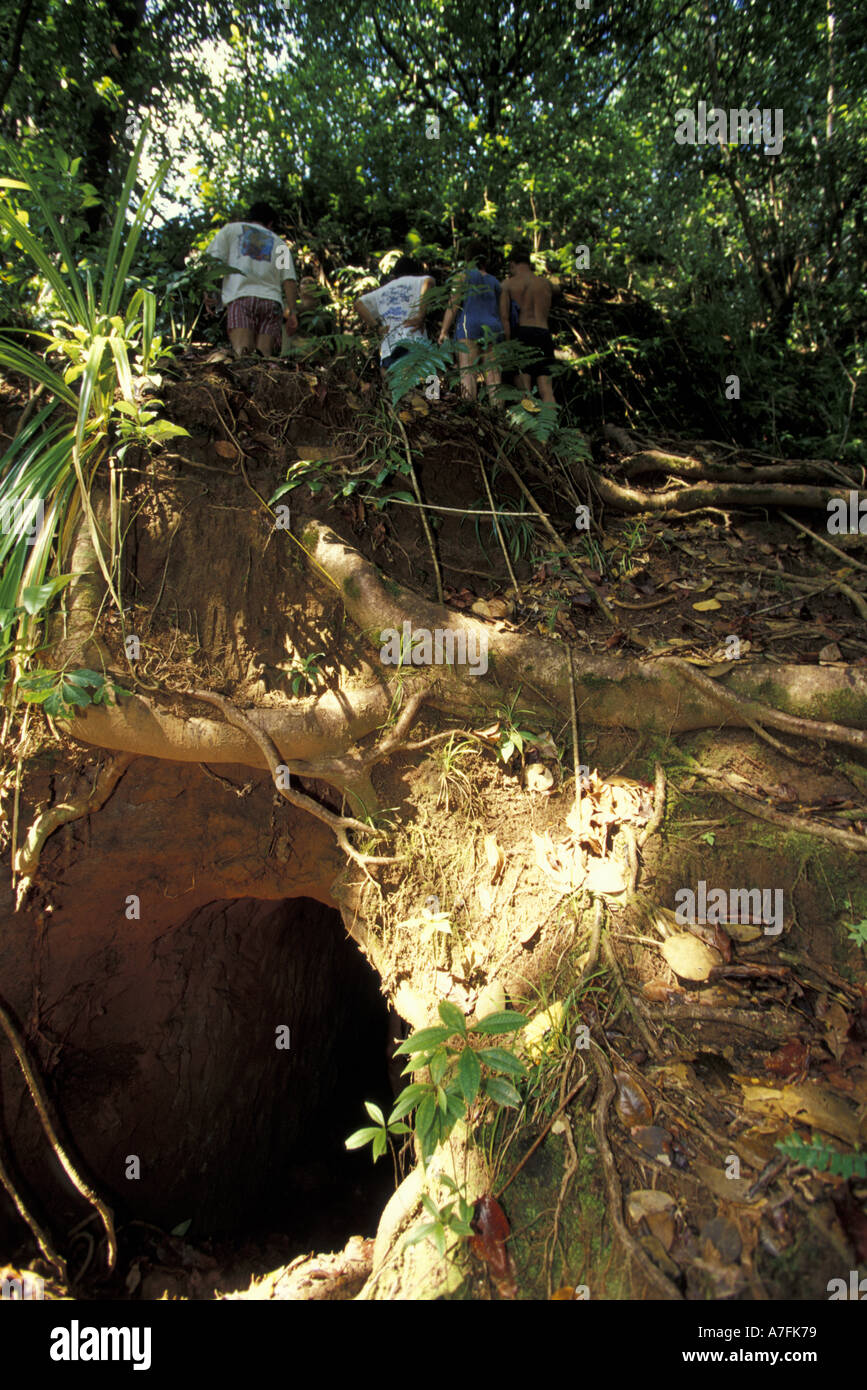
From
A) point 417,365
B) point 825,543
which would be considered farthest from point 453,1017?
point 825,543

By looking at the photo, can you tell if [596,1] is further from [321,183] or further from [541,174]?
[321,183]

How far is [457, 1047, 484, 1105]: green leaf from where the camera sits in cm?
180

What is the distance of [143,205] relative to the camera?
2.72 metres

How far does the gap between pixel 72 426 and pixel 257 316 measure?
1.82 m

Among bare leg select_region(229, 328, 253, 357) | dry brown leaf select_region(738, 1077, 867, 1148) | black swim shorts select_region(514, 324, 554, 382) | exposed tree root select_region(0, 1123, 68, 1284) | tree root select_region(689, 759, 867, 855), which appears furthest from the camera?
black swim shorts select_region(514, 324, 554, 382)

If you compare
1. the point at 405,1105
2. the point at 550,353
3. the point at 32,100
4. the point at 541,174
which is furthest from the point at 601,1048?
the point at 32,100

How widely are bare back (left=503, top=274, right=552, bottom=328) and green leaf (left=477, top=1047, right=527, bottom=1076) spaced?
14.8 ft

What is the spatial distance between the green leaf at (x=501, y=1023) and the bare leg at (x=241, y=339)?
3923 millimetres

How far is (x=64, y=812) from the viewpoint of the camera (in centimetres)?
311

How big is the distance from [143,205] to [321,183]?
4.33 meters

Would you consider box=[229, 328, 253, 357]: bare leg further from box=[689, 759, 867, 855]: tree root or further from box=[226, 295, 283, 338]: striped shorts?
box=[689, 759, 867, 855]: tree root

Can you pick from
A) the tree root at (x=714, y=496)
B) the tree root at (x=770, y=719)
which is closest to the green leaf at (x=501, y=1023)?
the tree root at (x=770, y=719)

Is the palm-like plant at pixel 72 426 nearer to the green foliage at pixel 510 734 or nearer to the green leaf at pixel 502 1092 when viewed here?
the green foliage at pixel 510 734

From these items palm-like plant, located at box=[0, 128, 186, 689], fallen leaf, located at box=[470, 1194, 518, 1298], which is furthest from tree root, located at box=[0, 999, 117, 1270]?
fallen leaf, located at box=[470, 1194, 518, 1298]
